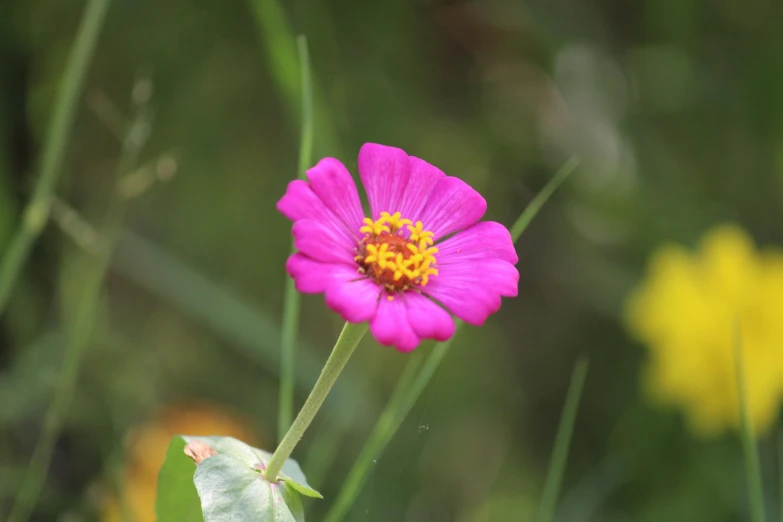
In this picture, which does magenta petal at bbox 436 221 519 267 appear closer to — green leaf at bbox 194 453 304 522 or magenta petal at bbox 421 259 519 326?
magenta petal at bbox 421 259 519 326

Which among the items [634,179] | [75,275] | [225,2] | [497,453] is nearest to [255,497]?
[75,275]

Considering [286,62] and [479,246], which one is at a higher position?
[286,62]

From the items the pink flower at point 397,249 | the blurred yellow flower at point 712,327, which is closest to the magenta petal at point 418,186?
the pink flower at point 397,249

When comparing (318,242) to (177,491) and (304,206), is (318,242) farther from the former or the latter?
(177,491)

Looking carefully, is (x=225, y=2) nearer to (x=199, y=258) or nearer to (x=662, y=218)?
(x=199, y=258)

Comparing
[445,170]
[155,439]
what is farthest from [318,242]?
[445,170]

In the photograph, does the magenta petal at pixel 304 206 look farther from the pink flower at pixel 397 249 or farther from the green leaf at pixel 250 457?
the green leaf at pixel 250 457
